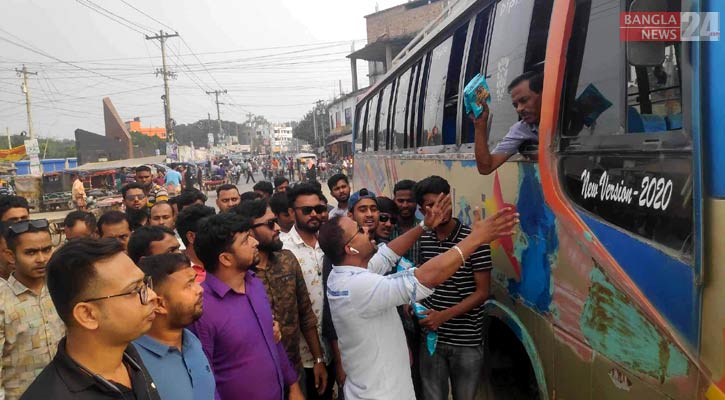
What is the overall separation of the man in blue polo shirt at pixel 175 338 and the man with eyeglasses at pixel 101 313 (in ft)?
0.88

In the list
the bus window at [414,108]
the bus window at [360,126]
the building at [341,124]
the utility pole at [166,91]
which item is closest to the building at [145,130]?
the building at [341,124]

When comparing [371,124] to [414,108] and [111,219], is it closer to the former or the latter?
[414,108]

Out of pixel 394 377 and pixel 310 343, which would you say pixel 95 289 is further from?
pixel 310 343

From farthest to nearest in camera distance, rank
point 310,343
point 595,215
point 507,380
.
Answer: point 507,380 < point 310,343 < point 595,215

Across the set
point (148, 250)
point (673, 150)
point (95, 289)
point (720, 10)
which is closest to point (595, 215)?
point (673, 150)

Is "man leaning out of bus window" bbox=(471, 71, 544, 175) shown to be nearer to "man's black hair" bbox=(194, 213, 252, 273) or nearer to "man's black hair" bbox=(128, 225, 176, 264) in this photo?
"man's black hair" bbox=(194, 213, 252, 273)

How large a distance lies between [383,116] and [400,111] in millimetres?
1389

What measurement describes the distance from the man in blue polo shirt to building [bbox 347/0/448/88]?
30.5 m

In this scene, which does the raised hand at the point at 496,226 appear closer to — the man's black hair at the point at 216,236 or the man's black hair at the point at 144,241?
the man's black hair at the point at 216,236

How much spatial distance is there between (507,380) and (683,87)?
8.43 feet

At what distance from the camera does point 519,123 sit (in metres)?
2.99

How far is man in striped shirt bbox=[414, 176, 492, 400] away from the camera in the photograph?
309 cm

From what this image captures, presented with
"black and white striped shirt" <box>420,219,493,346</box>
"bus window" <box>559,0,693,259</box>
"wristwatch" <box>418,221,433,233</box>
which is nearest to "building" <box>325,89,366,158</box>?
"wristwatch" <box>418,221,433,233</box>

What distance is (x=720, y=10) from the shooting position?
1.59 metres
